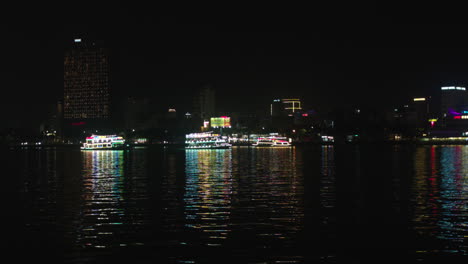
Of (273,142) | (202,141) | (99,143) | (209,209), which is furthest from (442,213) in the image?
(273,142)

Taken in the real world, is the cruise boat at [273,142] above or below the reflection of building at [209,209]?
above

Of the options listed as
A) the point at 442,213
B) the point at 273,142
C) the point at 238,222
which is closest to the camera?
the point at 238,222

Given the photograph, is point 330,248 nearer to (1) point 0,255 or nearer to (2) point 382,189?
(1) point 0,255

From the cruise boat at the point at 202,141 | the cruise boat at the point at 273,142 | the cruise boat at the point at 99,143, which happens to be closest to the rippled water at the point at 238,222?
the cruise boat at the point at 202,141

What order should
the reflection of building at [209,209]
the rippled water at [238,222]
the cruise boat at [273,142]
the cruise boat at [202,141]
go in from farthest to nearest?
the cruise boat at [273,142]
the cruise boat at [202,141]
the reflection of building at [209,209]
the rippled water at [238,222]

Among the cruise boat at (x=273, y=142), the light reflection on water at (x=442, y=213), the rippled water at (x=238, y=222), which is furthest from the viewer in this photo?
the cruise boat at (x=273, y=142)

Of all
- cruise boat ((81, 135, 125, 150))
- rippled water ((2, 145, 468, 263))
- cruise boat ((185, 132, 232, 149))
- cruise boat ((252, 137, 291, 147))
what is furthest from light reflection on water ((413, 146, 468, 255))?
cruise boat ((252, 137, 291, 147))

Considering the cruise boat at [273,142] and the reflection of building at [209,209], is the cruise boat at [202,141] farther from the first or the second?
the reflection of building at [209,209]

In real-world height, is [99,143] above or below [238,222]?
above

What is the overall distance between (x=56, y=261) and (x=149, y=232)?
5132mm

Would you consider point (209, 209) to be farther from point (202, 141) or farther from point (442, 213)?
point (202, 141)

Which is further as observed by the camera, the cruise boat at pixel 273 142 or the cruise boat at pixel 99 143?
the cruise boat at pixel 273 142

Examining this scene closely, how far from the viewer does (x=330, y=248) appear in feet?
64.0

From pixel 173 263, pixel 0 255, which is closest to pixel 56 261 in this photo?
pixel 0 255
